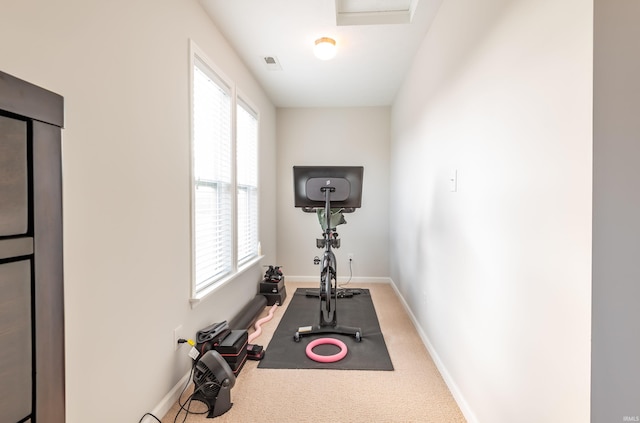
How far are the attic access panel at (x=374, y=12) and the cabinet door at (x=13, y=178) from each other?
2.27 metres

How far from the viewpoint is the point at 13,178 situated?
0.60 metres

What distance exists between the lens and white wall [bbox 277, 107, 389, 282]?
450cm

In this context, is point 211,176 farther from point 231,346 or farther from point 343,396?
point 343,396

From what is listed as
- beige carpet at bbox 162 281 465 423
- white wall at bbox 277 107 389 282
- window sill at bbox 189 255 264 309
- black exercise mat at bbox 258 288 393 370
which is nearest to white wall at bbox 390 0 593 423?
beige carpet at bbox 162 281 465 423

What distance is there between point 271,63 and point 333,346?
9.50ft

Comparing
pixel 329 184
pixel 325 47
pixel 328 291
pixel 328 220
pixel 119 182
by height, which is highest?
pixel 325 47

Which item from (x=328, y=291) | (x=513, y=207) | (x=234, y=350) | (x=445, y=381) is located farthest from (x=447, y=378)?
(x=234, y=350)

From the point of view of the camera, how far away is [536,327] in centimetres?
107

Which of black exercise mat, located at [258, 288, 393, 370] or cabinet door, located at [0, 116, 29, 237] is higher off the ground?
cabinet door, located at [0, 116, 29, 237]

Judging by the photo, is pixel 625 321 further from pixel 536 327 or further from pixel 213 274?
pixel 213 274

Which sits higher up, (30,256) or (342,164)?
(342,164)

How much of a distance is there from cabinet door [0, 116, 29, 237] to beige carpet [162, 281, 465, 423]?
1.56 m

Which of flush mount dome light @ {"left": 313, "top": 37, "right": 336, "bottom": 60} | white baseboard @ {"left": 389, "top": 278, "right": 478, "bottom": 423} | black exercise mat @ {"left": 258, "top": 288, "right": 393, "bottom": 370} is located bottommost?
black exercise mat @ {"left": 258, "top": 288, "right": 393, "bottom": 370}

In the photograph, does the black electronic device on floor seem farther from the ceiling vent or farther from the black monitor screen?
the ceiling vent
